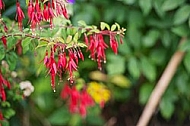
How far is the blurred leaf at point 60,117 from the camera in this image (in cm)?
243

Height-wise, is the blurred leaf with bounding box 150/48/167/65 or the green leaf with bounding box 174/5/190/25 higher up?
the green leaf with bounding box 174/5/190/25

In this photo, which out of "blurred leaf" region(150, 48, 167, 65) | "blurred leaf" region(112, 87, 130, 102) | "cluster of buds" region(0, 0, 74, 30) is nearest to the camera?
"cluster of buds" region(0, 0, 74, 30)

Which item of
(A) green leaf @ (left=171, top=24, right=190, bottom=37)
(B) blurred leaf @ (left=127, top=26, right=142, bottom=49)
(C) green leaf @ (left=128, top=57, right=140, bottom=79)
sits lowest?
(C) green leaf @ (left=128, top=57, right=140, bottom=79)

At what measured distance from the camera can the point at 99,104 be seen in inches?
94.2

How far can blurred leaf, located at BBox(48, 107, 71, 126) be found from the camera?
2434 millimetres

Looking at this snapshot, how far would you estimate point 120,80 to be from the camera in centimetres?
249

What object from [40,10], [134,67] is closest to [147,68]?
[134,67]

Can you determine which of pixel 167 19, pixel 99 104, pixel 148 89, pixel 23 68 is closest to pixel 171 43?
pixel 167 19

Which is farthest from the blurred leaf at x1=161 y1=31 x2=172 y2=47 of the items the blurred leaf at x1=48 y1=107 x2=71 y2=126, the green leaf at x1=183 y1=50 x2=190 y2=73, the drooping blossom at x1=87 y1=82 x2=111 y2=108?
the blurred leaf at x1=48 y1=107 x2=71 y2=126

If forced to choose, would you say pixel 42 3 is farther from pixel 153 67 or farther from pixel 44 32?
pixel 153 67

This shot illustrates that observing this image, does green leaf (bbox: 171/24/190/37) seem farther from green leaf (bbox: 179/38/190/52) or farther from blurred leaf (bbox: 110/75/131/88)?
blurred leaf (bbox: 110/75/131/88)

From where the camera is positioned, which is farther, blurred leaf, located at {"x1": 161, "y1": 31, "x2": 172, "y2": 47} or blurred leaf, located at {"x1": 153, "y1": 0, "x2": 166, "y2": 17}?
blurred leaf, located at {"x1": 161, "y1": 31, "x2": 172, "y2": 47}

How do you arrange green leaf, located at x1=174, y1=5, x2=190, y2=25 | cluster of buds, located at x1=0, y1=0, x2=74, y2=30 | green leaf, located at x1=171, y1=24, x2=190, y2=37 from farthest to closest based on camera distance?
1. green leaf, located at x1=171, y1=24, x2=190, y2=37
2. green leaf, located at x1=174, y1=5, x2=190, y2=25
3. cluster of buds, located at x1=0, y1=0, x2=74, y2=30

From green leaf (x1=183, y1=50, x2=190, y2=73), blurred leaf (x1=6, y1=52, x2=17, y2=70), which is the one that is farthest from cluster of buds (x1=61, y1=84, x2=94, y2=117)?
blurred leaf (x1=6, y1=52, x2=17, y2=70)
